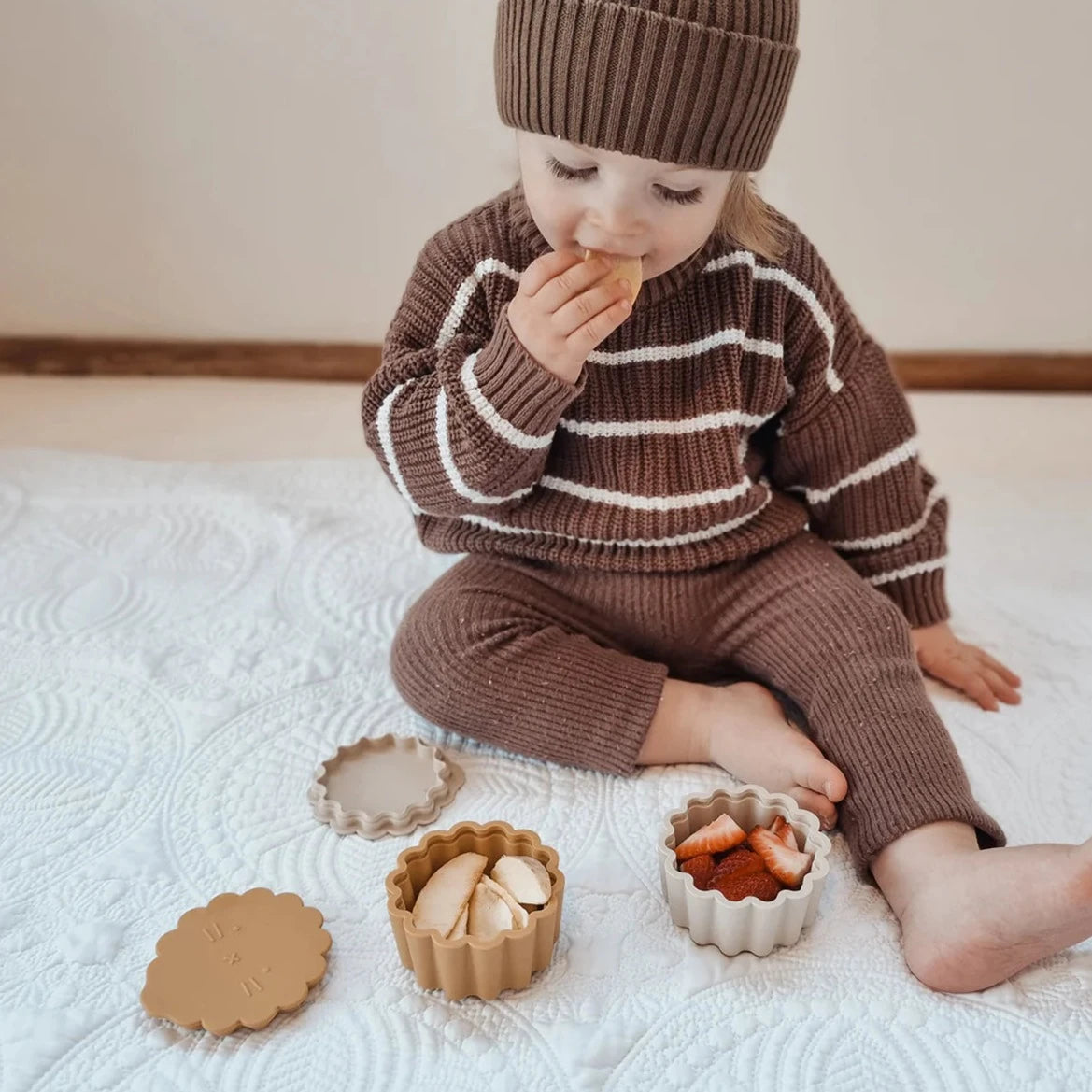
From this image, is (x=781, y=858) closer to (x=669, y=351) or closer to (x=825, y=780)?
(x=825, y=780)

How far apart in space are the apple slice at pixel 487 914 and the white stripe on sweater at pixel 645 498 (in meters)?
0.29

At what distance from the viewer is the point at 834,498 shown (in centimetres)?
90

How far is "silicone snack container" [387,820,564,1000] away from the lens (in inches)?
24.1

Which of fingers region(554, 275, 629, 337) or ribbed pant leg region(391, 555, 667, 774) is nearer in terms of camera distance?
fingers region(554, 275, 629, 337)

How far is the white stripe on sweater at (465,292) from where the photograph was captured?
0.78 metres

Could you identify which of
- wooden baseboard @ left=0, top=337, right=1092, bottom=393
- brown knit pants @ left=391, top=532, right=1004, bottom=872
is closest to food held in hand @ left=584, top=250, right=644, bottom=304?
brown knit pants @ left=391, top=532, right=1004, bottom=872

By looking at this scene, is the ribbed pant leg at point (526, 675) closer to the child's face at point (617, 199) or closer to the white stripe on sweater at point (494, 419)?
the white stripe on sweater at point (494, 419)

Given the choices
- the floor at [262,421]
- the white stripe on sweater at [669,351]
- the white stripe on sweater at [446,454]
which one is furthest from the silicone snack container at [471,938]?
the floor at [262,421]

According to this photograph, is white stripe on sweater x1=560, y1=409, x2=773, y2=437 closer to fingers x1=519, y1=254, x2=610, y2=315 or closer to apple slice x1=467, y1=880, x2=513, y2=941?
fingers x1=519, y1=254, x2=610, y2=315

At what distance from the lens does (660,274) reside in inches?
29.8

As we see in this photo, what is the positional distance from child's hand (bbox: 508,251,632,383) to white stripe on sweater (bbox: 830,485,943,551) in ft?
1.07

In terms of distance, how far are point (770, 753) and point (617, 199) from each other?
37cm

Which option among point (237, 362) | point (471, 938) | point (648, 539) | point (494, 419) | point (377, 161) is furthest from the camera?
point (237, 362)

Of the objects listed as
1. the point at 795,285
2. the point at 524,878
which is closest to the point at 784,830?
the point at 524,878
